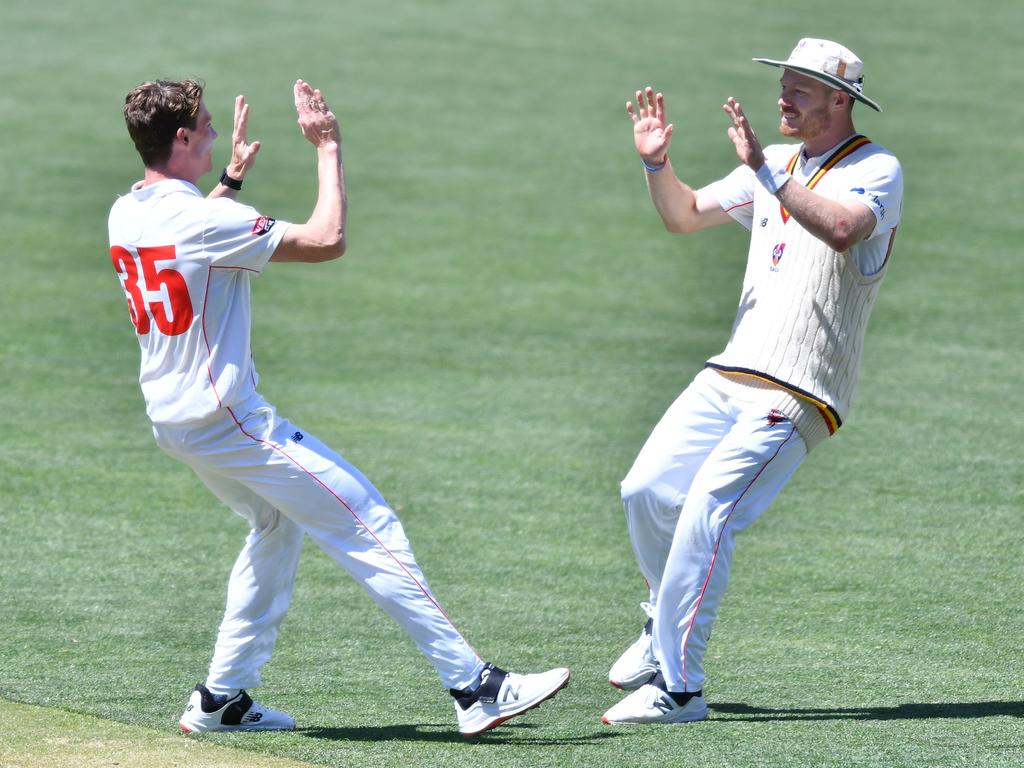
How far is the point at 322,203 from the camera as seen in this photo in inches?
203

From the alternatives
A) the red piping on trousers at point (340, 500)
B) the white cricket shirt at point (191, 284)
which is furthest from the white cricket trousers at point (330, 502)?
the white cricket shirt at point (191, 284)

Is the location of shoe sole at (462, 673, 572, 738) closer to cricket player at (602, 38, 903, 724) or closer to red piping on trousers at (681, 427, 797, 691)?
cricket player at (602, 38, 903, 724)

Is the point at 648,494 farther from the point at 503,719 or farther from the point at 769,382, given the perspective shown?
the point at 503,719

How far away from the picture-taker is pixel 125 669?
6074mm

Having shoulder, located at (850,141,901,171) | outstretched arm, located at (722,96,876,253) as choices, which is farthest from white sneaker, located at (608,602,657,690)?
shoulder, located at (850,141,901,171)

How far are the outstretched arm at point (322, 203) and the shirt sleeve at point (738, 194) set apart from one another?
1.57 m

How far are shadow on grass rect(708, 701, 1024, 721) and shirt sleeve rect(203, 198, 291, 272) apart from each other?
2.26m

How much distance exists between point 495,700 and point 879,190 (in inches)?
83.7

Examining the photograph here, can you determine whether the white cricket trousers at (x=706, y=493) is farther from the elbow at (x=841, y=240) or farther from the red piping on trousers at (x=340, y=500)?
the red piping on trousers at (x=340, y=500)

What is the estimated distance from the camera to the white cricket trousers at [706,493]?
5.54 m

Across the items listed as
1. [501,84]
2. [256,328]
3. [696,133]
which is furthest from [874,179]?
[501,84]

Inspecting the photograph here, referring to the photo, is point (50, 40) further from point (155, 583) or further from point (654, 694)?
point (654, 694)

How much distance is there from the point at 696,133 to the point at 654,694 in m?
13.8

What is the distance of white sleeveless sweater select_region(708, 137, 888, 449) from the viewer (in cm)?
558
